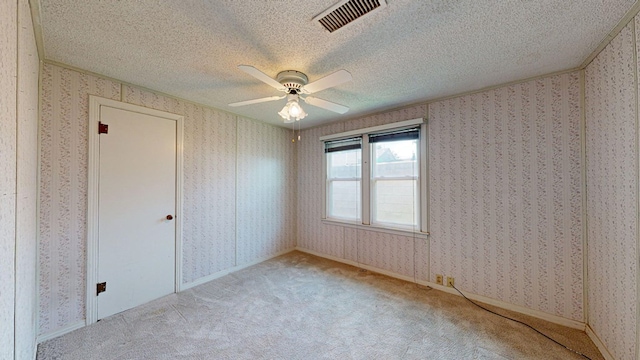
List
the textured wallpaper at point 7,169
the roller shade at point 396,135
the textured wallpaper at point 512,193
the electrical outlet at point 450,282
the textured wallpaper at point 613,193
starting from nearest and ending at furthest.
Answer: the textured wallpaper at point 7,169, the textured wallpaper at point 613,193, the textured wallpaper at point 512,193, the electrical outlet at point 450,282, the roller shade at point 396,135

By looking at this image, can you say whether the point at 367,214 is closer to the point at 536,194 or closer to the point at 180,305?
the point at 536,194

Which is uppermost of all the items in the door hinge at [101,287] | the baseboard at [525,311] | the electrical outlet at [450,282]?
the door hinge at [101,287]

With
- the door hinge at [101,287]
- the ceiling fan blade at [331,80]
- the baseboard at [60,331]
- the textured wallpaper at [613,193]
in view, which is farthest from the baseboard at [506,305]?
the baseboard at [60,331]

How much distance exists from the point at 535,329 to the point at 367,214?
2035mm

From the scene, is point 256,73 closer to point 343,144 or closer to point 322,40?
point 322,40

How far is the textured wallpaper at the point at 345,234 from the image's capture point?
3.00 metres

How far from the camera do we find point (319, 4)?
132cm

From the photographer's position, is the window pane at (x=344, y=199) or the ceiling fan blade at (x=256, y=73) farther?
the window pane at (x=344, y=199)

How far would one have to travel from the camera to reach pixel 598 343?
181cm

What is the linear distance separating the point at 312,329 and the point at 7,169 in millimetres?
2197

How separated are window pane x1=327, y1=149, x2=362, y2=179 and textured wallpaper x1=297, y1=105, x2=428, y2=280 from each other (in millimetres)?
204

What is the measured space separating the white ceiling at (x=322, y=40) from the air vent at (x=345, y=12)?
5 centimetres

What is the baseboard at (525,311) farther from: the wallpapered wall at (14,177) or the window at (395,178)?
the wallpapered wall at (14,177)

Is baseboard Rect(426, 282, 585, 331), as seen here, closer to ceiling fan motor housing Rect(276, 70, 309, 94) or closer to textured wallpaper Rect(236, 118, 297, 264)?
textured wallpaper Rect(236, 118, 297, 264)
